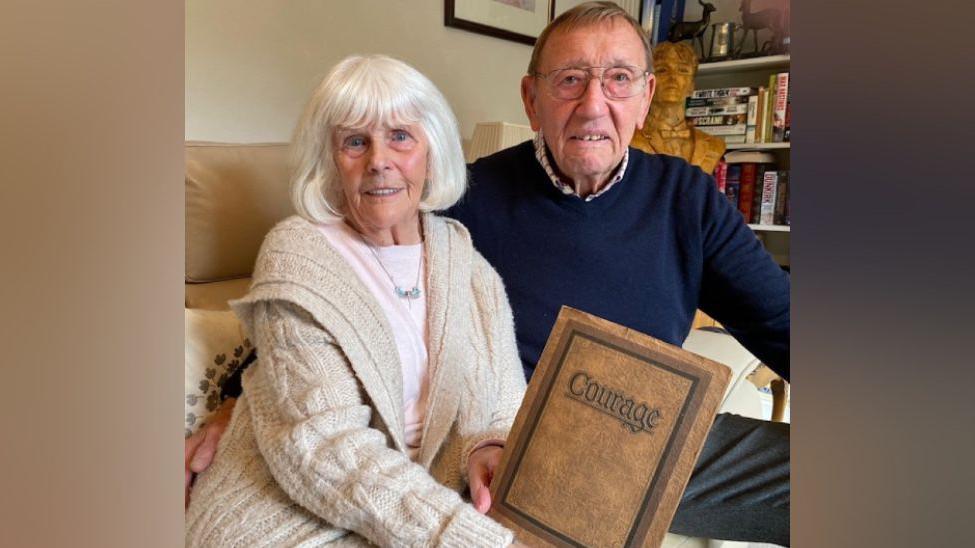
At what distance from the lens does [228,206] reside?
50.6 inches

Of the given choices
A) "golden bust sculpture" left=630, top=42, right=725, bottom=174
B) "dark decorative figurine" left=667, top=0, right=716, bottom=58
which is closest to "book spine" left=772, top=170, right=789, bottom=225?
"golden bust sculpture" left=630, top=42, right=725, bottom=174

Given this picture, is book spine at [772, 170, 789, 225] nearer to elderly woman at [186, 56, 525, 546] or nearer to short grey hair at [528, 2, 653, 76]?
short grey hair at [528, 2, 653, 76]

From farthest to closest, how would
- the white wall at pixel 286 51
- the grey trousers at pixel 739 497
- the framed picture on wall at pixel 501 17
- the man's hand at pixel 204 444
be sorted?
the framed picture on wall at pixel 501 17, the white wall at pixel 286 51, the grey trousers at pixel 739 497, the man's hand at pixel 204 444

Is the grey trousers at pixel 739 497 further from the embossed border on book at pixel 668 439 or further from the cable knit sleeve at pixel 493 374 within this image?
the embossed border on book at pixel 668 439

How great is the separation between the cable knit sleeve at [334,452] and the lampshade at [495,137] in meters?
1.19

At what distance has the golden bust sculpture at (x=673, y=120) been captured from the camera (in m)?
2.31

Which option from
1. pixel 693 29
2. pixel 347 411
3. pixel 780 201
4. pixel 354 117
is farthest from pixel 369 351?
pixel 693 29

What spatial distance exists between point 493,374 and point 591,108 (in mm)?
419

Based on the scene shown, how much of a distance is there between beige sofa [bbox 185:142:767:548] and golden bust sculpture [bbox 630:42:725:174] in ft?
4.40

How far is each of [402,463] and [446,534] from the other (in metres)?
0.10
